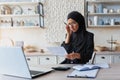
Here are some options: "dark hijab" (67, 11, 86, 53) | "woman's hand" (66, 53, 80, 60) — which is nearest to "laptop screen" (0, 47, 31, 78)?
"woman's hand" (66, 53, 80, 60)

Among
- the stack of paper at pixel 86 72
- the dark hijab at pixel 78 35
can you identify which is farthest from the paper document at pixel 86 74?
the dark hijab at pixel 78 35

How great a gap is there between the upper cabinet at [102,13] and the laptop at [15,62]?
9.66 feet

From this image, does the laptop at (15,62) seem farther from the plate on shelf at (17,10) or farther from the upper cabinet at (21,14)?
the plate on shelf at (17,10)

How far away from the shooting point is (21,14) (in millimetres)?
4703

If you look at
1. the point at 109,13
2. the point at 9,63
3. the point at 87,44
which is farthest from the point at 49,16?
the point at 9,63

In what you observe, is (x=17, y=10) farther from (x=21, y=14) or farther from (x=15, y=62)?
(x=15, y=62)

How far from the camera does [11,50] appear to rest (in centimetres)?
161

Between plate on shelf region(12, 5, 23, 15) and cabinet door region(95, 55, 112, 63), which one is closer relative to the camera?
cabinet door region(95, 55, 112, 63)

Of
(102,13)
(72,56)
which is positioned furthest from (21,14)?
(72,56)

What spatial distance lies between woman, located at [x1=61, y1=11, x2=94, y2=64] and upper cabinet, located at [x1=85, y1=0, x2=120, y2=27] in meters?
1.79

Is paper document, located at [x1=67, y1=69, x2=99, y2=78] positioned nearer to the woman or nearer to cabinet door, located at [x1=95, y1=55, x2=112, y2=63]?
the woman

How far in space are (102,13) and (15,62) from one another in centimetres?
312

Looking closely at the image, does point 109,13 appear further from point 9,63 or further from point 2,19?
point 9,63

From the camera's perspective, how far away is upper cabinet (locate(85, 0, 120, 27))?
176 inches
